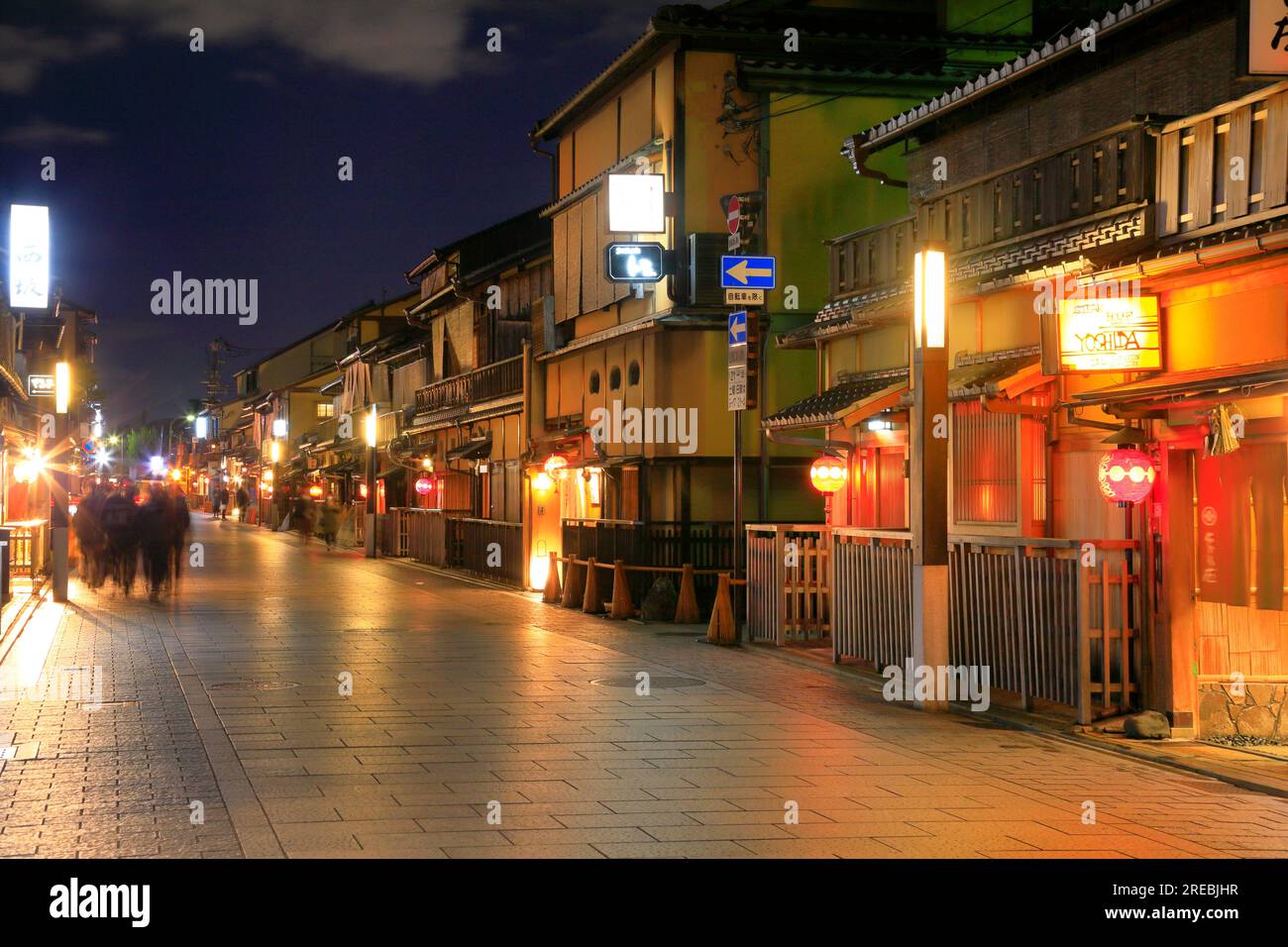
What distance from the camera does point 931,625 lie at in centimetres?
1441

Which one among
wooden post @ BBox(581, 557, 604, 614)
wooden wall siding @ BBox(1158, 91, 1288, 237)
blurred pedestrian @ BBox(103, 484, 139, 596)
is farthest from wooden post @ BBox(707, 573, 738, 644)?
blurred pedestrian @ BBox(103, 484, 139, 596)

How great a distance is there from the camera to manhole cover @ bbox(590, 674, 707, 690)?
51.9 feet

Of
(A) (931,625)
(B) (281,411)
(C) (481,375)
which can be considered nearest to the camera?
(A) (931,625)

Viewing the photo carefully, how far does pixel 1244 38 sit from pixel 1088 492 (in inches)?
196

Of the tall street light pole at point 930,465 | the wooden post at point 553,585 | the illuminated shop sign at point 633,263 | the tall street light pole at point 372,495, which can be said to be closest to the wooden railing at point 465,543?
the tall street light pole at point 372,495

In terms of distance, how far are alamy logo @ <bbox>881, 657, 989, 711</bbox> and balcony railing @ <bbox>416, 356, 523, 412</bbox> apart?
76.3ft

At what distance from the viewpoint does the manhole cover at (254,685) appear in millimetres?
15086

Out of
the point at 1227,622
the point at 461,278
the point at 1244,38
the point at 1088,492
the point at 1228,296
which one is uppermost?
the point at 461,278

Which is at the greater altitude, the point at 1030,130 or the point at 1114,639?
the point at 1030,130

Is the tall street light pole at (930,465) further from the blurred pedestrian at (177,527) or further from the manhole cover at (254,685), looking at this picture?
the blurred pedestrian at (177,527)

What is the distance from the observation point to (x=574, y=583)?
2652 centimetres

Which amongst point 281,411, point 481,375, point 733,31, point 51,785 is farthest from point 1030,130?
point 281,411

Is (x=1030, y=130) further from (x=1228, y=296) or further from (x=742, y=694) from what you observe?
(x=742, y=694)

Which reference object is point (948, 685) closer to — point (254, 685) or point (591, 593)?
point (254, 685)
